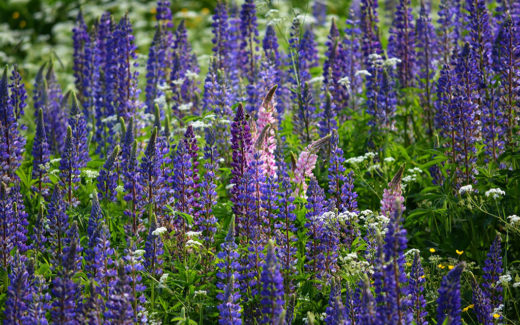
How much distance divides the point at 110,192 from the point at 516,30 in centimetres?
402

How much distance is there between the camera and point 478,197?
5.86 meters

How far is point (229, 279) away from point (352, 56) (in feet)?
15.2

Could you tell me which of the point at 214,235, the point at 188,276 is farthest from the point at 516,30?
the point at 188,276

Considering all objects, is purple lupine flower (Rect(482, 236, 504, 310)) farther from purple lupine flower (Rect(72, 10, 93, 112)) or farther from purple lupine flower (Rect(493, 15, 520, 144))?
purple lupine flower (Rect(72, 10, 93, 112))

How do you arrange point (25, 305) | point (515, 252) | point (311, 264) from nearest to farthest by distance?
point (25, 305) < point (311, 264) < point (515, 252)

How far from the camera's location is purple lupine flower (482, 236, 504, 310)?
4.74 metres

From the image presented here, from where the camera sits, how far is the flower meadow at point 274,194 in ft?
13.9

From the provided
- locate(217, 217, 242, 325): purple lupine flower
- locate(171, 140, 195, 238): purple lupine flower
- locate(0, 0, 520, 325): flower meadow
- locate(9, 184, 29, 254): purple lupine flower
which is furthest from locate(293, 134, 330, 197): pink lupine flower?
locate(9, 184, 29, 254): purple lupine flower

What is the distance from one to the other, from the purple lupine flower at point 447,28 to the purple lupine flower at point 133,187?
160 inches

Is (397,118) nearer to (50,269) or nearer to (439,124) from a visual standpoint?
(439,124)

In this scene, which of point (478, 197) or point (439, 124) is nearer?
point (478, 197)

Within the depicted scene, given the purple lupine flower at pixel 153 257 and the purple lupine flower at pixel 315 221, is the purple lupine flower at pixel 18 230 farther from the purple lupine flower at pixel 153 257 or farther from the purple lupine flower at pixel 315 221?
the purple lupine flower at pixel 315 221

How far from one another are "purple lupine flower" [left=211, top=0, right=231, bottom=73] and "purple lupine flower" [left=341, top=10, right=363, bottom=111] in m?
1.48

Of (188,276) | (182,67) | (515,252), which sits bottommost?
(515,252)
